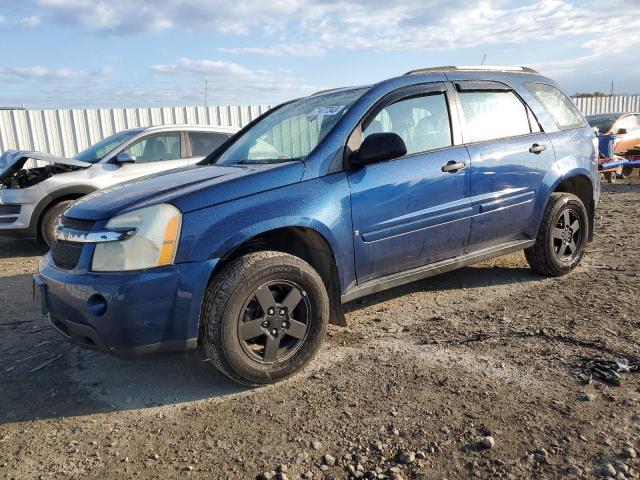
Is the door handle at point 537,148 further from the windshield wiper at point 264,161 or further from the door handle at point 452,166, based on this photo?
the windshield wiper at point 264,161

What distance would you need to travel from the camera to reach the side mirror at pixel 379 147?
124 inches

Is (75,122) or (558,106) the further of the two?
(75,122)

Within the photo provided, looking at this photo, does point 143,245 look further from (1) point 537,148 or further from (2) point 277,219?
(1) point 537,148

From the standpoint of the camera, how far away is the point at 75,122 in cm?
1237

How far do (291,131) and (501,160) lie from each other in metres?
1.69

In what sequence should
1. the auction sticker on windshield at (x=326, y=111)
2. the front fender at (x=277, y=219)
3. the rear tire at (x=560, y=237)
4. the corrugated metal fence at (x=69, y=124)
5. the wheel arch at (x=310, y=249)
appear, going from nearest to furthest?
the front fender at (x=277, y=219) → the wheel arch at (x=310, y=249) → the auction sticker on windshield at (x=326, y=111) → the rear tire at (x=560, y=237) → the corrugated metal fence at (x=69, y=124)

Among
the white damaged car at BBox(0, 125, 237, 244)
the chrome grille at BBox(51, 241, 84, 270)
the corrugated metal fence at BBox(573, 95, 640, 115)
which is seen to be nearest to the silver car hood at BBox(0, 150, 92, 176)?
the white damaged car at BBox(0, 125, 237, 244)

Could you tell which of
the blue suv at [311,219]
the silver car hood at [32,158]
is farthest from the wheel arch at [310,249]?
the silver car hood at [32,158]

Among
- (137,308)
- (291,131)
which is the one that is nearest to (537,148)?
(291,131)

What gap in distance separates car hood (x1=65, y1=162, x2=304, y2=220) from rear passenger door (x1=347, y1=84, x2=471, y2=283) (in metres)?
0.52

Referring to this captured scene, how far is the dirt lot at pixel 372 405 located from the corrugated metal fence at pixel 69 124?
941cm

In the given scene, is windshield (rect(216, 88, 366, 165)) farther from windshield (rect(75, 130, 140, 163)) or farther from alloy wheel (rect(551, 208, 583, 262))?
windshield (rect(75, 130, 140, 163))

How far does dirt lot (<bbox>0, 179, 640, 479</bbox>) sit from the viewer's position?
2.24 metres

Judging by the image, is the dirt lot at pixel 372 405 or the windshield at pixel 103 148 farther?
the windshield at pixel 103 148
